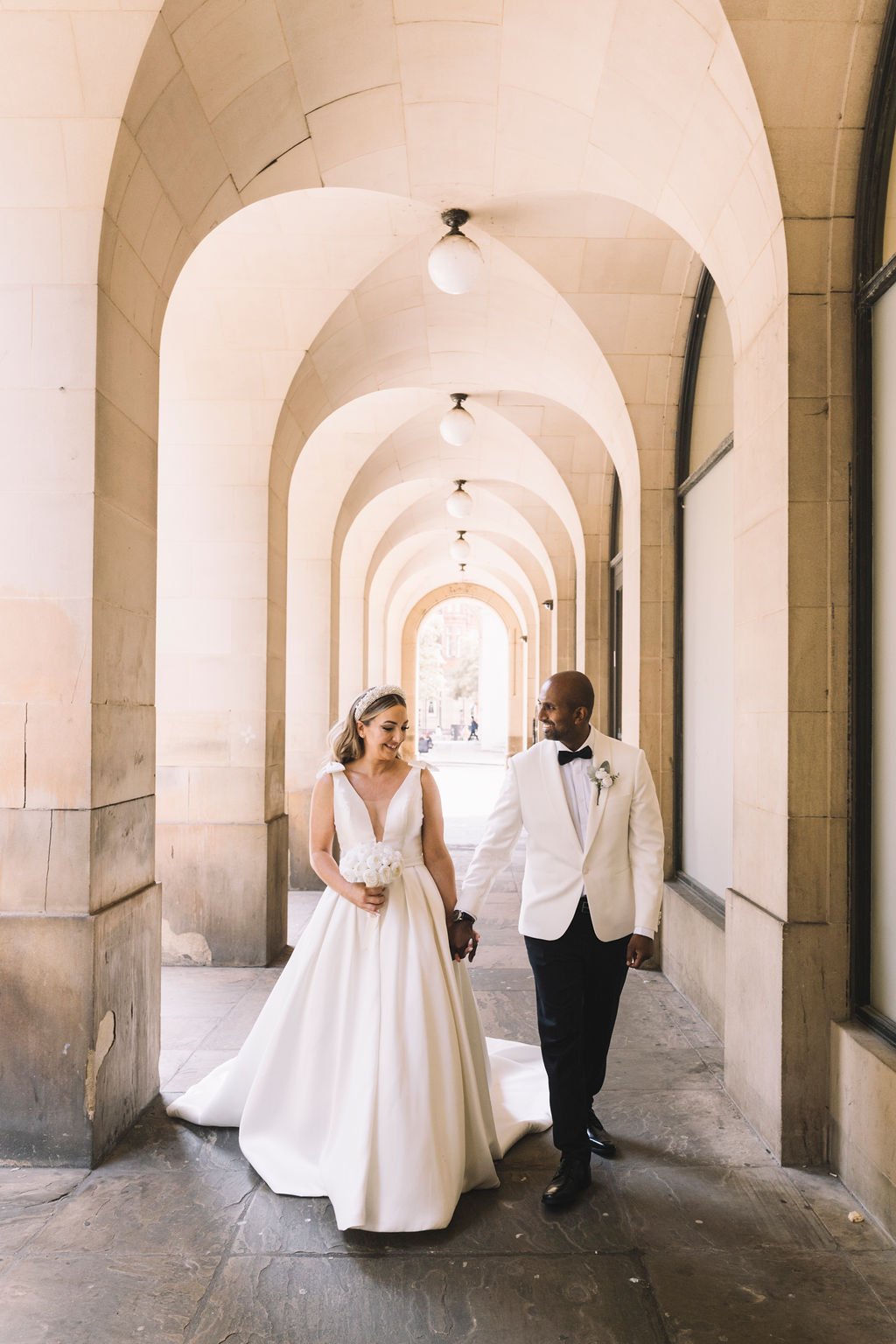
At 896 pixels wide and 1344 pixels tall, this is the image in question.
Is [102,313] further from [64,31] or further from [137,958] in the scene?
[137,958]

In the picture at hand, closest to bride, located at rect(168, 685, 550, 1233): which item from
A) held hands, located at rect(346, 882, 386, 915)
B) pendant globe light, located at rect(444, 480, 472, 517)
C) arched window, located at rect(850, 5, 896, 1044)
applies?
held hands, located at rect(346, 882, 386, 915)

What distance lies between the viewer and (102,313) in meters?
4.08

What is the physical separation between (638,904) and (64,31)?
12.8ft

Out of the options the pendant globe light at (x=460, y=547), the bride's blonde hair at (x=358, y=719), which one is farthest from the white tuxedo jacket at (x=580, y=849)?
the pendant globe light at (x=460, y=547)

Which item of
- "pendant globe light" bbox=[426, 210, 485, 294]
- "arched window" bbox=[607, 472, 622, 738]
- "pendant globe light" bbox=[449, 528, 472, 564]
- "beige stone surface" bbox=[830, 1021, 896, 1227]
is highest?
"pendant globe light" bbox=[449, 528, 472, 564]

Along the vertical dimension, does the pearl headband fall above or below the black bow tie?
above

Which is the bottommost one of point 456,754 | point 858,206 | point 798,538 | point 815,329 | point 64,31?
point 456,754

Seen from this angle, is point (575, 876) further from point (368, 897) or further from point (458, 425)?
point (458, 425)

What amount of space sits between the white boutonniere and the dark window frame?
296cm

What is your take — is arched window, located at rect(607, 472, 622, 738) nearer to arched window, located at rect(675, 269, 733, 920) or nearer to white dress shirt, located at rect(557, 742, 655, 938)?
arched window, located at rect(675, 269, 733, 920)

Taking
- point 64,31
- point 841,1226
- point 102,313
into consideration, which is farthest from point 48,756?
point 841,1226

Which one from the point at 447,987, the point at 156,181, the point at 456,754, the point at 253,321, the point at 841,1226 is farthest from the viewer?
the point at 456,754

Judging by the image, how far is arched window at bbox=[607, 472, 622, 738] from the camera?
1075 cm

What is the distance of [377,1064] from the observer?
3.48 meters
